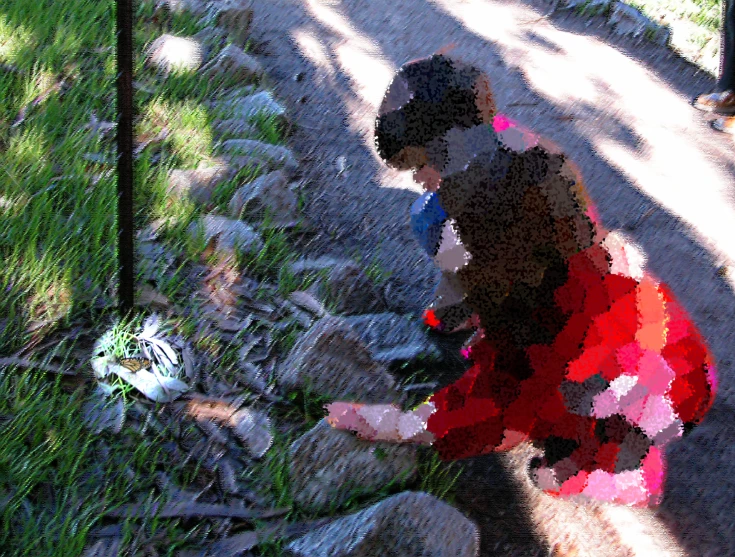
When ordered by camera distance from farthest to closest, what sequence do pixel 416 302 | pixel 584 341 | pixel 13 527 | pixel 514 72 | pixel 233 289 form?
1. pixel 514 72
2. pixel 416 302
3. pixel 233 289
4. pixel 584 341
5. pixel 13 527

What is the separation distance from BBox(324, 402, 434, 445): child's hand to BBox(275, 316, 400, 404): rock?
137mm

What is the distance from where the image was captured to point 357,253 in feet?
8.29

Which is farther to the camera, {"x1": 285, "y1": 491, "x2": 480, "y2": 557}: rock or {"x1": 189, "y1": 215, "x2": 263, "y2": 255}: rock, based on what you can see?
{"x1": 189, "y1": 215, "x2": 263, "y2": 255}: rock

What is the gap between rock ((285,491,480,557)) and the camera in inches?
60.2

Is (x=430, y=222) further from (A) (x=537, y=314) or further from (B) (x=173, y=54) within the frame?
(B) (x=173, y=54)

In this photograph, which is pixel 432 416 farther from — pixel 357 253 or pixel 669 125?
pixel 669 125

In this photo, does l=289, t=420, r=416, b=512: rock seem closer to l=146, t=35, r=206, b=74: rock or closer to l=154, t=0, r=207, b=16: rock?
l=146, t=35, r=206, b=74: rock

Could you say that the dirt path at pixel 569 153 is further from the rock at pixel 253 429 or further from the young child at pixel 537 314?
the rock at pixel 253 429

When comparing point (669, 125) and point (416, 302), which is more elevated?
point (669, 125)

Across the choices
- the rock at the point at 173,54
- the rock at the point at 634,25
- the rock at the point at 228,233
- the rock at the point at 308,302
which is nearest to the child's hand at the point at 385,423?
the rock at the point at 308,302

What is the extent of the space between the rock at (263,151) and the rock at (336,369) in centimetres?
97

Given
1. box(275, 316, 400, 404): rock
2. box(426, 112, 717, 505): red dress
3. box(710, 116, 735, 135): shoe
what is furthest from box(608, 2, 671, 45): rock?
box(275, 316, 400, 404): rock

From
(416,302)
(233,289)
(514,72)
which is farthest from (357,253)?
(514,72)

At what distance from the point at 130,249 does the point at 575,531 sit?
4.00 feet
